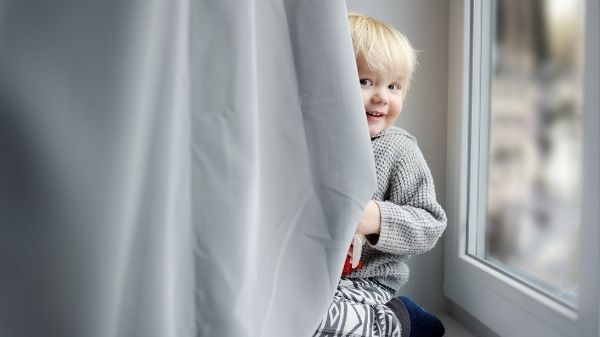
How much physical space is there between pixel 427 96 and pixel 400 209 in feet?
1.08

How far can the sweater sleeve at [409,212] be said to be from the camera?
83 cm

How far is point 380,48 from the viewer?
2.92ft

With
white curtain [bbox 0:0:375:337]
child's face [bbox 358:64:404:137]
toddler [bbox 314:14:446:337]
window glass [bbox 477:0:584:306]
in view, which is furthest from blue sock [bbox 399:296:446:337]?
white curtain [bbox 0:0:375:337]

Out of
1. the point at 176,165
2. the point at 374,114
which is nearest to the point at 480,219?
the point at 374,114

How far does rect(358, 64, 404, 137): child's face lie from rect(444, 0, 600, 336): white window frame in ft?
0.57

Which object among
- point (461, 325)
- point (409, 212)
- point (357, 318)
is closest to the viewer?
point (357, 318)

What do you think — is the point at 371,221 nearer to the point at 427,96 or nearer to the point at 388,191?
the point at 388,191

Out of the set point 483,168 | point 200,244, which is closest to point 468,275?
point 483,168

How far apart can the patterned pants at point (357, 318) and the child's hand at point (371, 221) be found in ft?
0.38

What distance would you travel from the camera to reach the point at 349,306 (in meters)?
0.76

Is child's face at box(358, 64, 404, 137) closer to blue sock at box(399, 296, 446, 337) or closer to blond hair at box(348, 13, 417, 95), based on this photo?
blond hair at box(348, 13, 417, 95)

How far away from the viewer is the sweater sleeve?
0.83 m

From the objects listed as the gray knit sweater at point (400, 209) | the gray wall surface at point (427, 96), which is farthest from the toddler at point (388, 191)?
the gray wall surface at point (427, 96)

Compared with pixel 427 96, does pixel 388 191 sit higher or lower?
lower
